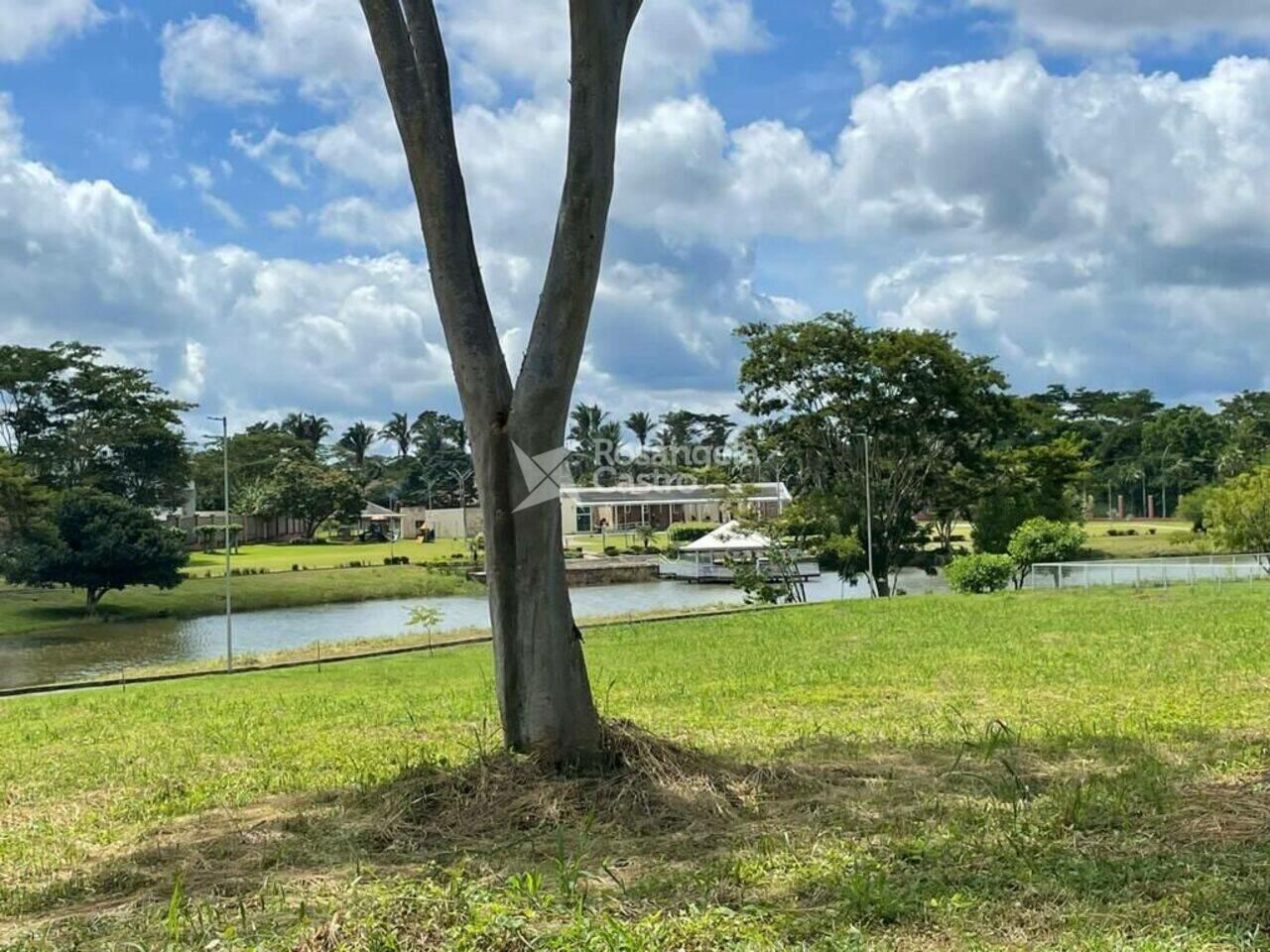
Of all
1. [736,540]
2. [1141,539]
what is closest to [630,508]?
[1141,539]

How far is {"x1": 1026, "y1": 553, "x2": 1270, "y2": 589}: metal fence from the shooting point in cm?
2442

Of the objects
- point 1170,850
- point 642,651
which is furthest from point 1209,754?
point 642,651

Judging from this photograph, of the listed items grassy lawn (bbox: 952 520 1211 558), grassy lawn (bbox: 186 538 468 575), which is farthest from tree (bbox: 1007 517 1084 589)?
grassy lawn (bbox: 186 538 468 575)

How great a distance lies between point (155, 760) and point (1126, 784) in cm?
638

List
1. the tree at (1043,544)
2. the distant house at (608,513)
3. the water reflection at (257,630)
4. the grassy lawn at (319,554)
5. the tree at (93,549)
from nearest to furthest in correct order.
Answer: the water reflection at (257,630), the tree at (1043,544), the tree at (93,549), the grassy lawn at (319,554), the distant house at (608,513)

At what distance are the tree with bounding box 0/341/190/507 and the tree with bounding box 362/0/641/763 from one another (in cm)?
4760

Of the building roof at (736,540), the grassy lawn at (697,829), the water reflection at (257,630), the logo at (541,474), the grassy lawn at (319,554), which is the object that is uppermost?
the logo at (541,474)

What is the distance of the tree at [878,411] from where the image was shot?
113 ft

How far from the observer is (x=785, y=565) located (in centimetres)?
3491

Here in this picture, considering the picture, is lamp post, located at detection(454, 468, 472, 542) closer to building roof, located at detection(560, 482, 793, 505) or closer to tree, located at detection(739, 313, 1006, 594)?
building roof, located at detection(560, 482, 793, 505)

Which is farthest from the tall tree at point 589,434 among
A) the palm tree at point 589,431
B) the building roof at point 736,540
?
the building roof at point 736,540

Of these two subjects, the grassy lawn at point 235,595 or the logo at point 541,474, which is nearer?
the logo at point 541,474

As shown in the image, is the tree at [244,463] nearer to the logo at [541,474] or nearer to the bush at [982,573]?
the bush at [982,573]

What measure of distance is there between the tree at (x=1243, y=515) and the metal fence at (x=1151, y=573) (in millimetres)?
6173
